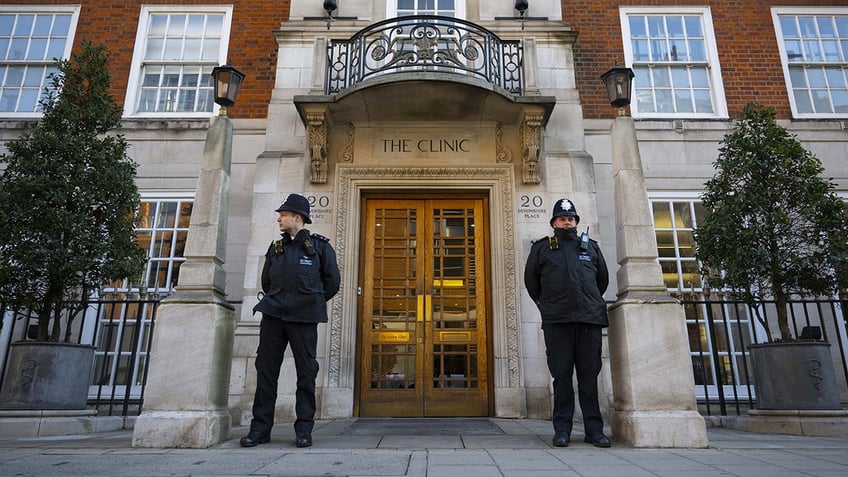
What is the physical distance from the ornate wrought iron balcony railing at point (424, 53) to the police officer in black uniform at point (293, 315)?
367 cm

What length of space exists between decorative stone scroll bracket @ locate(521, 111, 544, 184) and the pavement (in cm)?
374

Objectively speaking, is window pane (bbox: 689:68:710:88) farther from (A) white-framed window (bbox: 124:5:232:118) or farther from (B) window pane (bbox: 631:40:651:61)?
(A) white-framed window (bbox: 124:5:232:118)

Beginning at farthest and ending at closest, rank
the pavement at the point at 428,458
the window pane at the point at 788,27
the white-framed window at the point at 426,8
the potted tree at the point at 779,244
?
the window pane at the point at 788,27 → the white-framed window at the point at 426,8 → the potted tree at the point at 779,244 → the pavement at the point at 428,458

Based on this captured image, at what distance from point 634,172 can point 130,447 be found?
5.05m

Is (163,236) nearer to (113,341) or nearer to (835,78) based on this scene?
(113,341)

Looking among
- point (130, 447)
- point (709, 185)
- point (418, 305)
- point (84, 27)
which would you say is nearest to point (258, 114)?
point (84, 27)

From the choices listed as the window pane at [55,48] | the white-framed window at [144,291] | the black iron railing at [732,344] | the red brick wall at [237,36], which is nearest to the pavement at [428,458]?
the black iron railing at [732,344]

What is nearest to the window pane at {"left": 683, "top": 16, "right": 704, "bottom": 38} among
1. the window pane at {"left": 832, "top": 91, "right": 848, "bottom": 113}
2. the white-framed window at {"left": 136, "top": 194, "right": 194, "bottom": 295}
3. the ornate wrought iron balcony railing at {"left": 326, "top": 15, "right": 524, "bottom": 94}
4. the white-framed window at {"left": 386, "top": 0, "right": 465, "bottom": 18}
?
the window pane at {"left": 832, "top": 91, "right": 848, "bottom": 113}

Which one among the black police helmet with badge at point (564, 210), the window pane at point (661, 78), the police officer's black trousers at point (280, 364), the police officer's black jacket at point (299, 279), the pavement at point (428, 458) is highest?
the window pane at point (661, 78)

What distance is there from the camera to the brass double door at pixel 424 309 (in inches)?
284

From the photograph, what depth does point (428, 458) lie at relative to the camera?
147 inches

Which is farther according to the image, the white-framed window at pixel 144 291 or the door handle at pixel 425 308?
the white-framed window at pixel 144 291

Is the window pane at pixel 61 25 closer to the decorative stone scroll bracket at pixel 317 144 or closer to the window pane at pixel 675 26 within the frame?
the decorative stone scroll bracket at pixel 317 144

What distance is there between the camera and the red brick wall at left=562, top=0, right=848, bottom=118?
31.7 feet
